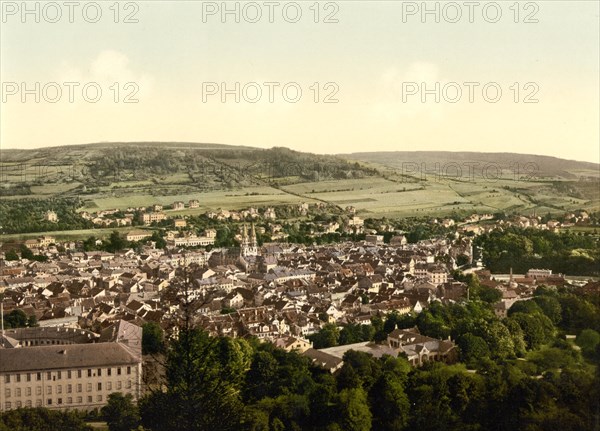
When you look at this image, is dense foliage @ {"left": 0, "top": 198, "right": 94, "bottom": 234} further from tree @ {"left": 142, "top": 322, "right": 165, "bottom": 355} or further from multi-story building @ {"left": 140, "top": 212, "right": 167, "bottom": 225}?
tree @ {"left": 142, "top": 322, "right": 165, "bottom": 355}

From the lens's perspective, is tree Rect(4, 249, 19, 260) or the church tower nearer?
tree Rect(4, 249, 19, 260)

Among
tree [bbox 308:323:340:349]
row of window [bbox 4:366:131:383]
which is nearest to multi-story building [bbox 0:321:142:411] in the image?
row of window [bbox 4:366:131:383]

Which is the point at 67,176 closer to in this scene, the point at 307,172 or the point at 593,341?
the point at 307,172

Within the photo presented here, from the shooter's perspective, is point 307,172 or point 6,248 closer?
point 6,248

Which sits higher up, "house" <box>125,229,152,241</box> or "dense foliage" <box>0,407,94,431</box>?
"dense foliage" <box>0,407,94,431</box>

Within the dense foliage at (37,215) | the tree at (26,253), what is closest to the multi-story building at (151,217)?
the dense foliage at (37,215)

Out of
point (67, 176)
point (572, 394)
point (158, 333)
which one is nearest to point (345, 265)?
point (158, 333)
